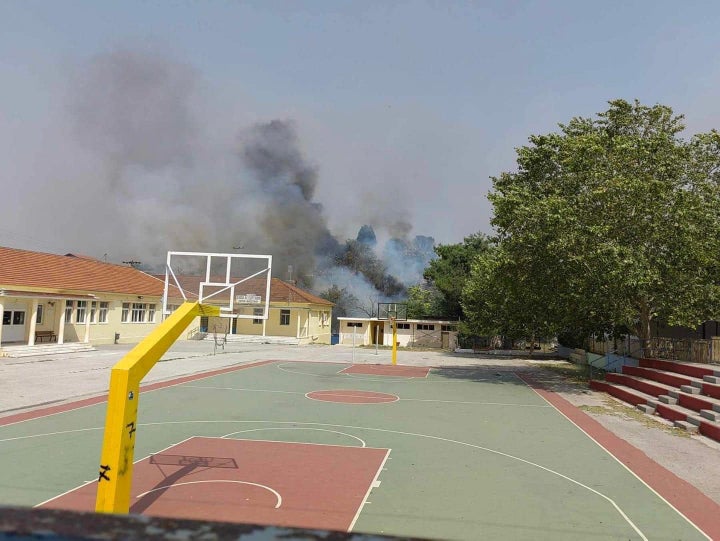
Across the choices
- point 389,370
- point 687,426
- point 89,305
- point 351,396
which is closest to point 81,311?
point 89,305

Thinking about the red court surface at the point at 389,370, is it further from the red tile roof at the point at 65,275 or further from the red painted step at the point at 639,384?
the red tile roof at the point at 65,275

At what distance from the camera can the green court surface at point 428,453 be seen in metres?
7.38

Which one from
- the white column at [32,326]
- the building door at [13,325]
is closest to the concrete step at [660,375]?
the white column at [32,326]

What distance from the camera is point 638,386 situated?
19297 millimetres

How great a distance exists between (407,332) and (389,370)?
24497 mm

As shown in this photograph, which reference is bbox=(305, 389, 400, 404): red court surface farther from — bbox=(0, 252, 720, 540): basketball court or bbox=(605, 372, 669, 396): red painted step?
bbox=(605, 372, 669, 396): red painted step

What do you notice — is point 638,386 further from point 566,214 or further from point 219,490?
point 219,490

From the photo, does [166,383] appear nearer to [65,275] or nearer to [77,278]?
[65,275]

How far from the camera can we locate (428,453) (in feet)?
36.3

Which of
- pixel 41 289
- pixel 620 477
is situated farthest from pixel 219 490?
pixel 41 289

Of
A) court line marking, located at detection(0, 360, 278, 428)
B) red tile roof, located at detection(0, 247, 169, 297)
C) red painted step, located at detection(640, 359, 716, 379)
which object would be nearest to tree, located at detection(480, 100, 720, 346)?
red painted step, located at detection(640, 359, 716, 379)

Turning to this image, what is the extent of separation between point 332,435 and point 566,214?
39.1 feet

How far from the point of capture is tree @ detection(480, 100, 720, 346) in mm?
18750

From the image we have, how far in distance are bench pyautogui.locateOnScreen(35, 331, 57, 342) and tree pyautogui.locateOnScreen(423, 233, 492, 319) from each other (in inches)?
1264
